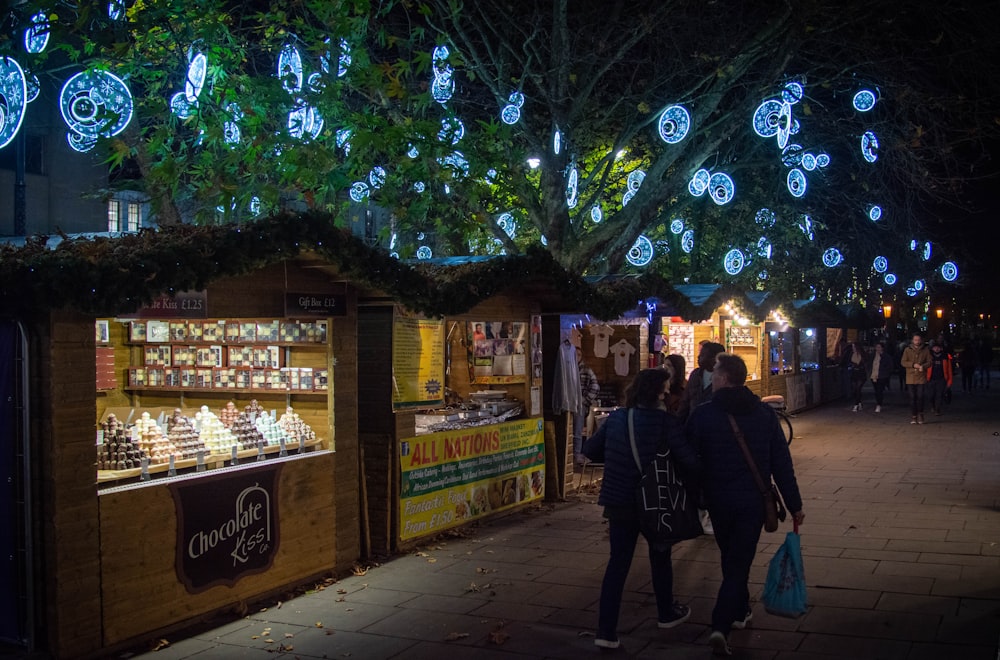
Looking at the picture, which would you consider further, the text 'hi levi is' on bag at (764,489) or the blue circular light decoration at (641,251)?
the blue circular light decoration at (641,251)

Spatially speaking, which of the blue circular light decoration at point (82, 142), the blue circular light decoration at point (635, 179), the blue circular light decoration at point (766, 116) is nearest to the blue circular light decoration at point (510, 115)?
the blue circular light decoration at point (766, 116)

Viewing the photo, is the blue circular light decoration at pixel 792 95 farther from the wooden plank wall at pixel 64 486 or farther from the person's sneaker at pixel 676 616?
the wooden plank wall at pixel 64 486

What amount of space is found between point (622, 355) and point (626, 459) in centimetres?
1059

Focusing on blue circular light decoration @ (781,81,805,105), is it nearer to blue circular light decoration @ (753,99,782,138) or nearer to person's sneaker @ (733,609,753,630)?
blue circular light decoration @ (753,99,782,138)

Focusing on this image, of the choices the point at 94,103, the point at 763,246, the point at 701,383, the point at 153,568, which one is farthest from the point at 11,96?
the point at 763,246

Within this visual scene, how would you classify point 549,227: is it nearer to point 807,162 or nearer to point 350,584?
point 807,162

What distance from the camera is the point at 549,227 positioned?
16.2 m

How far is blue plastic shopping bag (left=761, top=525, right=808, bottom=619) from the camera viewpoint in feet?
19.3

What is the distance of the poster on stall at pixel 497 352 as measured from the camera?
11961 millimetres

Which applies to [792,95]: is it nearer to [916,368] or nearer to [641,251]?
[641,251]

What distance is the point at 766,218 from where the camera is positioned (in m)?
24.4

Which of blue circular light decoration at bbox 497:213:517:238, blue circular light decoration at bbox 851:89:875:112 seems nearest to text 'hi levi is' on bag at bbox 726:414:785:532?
blue circular light decoration at bbox 851:89:875:112

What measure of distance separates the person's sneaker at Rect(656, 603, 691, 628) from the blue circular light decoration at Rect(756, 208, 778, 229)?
61.5ft

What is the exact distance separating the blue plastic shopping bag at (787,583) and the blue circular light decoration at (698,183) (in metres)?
11.9
